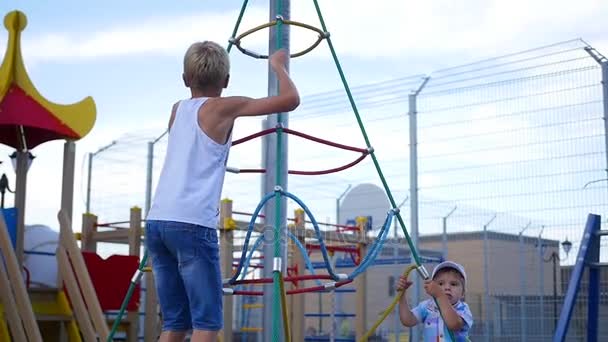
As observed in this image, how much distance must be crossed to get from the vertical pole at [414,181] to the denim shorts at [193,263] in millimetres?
5708

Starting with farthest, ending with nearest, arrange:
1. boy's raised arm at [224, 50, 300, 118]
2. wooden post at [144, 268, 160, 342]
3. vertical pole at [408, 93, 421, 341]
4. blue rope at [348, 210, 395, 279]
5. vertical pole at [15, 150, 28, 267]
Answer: wooden post at [144, 268, 160, 342] < vertical pole at [408, 93, 421, 341] < vertical pole at [15, 150, 28, 267] < blue rope at [348, 210, 395, 279] < boy's raised arm at [224, 50, 300, 118]

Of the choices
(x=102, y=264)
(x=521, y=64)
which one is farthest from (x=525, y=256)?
(x=102, y=264)

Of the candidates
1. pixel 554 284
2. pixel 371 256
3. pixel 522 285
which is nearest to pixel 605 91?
pixel 554 284

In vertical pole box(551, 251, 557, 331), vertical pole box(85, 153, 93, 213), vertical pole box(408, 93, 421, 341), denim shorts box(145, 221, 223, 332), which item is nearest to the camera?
denim shorts box(145, 221, 223, 332)

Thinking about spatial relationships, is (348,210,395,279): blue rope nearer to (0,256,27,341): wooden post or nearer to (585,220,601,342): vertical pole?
(585,220,601,342): vertical pole

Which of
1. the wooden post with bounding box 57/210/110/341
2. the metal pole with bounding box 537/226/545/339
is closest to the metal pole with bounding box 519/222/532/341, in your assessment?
the metal pole with bounding box 537/226/545/339

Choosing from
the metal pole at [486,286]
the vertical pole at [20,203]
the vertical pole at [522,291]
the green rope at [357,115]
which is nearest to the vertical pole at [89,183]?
the vertical pole at [20,203]

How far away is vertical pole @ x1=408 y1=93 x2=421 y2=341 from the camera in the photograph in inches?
332

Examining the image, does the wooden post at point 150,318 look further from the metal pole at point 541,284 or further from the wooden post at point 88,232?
the metal pole at point 541,284

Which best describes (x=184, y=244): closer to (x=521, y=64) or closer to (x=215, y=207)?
(x=215, y=207)

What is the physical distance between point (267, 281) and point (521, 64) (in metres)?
5.35

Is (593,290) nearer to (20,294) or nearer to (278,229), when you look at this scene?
(278,229)

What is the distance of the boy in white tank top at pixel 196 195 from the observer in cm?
261

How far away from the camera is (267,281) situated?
338 cm
